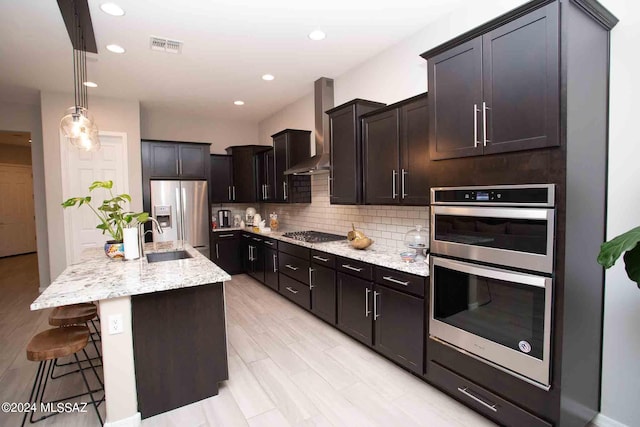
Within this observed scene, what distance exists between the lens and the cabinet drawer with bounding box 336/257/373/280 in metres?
2.92

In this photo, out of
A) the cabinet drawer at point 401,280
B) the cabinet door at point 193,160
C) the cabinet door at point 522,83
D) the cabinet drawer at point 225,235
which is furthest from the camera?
the cabinet drawer at point 225,235

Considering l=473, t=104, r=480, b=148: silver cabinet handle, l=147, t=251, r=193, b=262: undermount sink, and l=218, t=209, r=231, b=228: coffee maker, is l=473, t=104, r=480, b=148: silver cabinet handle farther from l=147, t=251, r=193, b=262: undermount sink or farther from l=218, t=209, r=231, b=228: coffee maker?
l=218, t=209, r=231, b=228: coffee maker

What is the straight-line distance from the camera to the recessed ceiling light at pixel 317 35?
311cm

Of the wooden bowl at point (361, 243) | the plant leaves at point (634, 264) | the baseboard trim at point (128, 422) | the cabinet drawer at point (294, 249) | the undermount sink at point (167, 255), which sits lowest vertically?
the baseboard trim at point (128, 422)

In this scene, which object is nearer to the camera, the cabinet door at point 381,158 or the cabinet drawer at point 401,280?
the cabinet drawer at point 401,280

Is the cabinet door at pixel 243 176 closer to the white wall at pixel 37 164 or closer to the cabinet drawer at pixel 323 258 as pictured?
the cabinet drawer at pixel 323 258

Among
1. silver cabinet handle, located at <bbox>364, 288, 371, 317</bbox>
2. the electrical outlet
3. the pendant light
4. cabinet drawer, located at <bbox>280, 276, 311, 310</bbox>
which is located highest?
the pendant light

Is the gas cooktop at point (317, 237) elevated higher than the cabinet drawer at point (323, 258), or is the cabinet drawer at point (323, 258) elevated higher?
the gas cooktop at point (317, 237)

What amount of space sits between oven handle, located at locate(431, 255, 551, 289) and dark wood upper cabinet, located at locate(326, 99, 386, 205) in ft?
4.46

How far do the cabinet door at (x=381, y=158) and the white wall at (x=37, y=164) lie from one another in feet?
17.7

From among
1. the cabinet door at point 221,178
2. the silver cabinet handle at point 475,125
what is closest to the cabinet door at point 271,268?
the cabinet door at point 221,178

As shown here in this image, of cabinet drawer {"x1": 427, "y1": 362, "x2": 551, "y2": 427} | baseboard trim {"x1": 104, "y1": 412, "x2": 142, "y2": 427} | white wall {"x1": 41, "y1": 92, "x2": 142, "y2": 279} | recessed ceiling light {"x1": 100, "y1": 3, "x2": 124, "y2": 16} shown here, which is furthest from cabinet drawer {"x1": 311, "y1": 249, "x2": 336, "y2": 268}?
white wall {"x1": 41, "y1": 92, "x2": 142, "y2": 279}

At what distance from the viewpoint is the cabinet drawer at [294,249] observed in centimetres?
391

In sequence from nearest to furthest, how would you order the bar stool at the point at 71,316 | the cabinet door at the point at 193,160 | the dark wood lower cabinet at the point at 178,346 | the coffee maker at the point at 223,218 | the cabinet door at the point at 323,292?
the dark wood lower cabinet at the point at 178,346
the bar stool at the point at 71,316
the cabinet door at the point at 323,292
the cabinet door at the point at 193,160
the coffee maker at the point at 223,218
